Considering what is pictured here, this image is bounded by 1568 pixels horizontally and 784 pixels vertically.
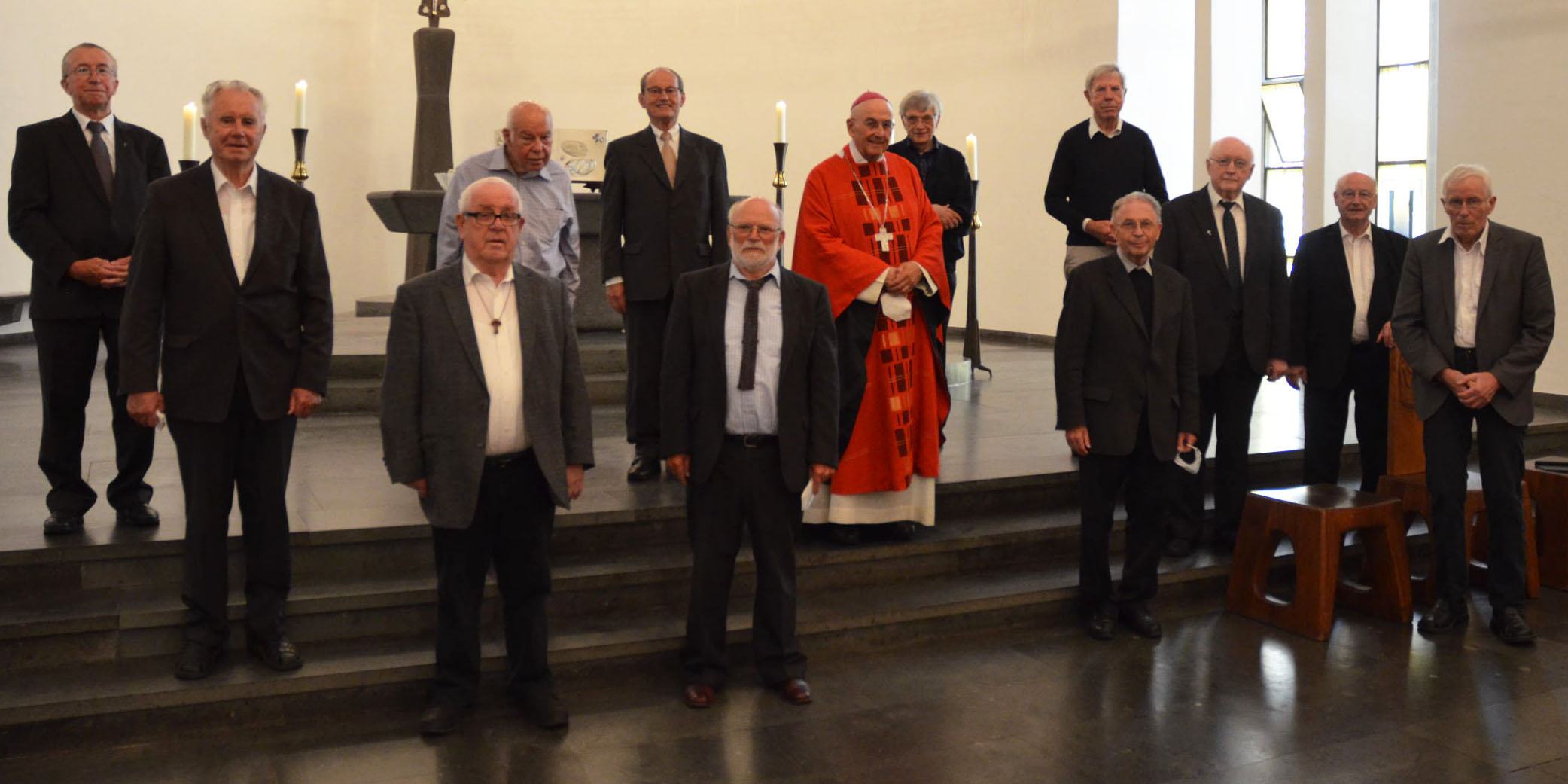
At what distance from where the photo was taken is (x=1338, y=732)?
3.67 metres

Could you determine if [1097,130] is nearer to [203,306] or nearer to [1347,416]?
[1347,416]

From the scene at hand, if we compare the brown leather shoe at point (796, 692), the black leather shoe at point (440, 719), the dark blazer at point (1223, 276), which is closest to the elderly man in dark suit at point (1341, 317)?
the dark blazer at point (1223, 276)

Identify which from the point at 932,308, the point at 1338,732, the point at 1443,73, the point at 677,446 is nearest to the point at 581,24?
the point at 1443,73

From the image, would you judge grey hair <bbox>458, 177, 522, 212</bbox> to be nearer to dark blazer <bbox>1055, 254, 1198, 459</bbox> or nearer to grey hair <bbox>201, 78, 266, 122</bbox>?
grey hair <bbox>201, 78, 266, 122</bbox>

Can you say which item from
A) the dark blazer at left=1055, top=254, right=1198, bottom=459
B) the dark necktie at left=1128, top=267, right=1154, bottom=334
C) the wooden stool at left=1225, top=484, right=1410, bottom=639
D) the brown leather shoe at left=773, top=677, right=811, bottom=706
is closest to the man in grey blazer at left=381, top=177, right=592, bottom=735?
the brown leather shoe at left=773, top=677, right=811, bottom=706

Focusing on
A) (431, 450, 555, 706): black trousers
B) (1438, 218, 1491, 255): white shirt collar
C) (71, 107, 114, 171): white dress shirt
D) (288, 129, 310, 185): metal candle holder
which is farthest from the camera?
(288, 129, 310, 185): metal candle holder

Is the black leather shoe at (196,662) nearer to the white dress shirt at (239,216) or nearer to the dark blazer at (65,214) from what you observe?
the white dress shirt at (239,216)

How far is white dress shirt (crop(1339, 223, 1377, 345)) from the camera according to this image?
5.30 metres

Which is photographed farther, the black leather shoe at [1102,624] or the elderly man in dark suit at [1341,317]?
the elderly man in dark suit at [1341,317]

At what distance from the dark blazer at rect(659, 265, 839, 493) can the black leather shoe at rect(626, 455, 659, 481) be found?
1.34m

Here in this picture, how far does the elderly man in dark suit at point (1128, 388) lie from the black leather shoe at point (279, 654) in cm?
243

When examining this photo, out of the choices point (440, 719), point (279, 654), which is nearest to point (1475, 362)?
point (440, 719)

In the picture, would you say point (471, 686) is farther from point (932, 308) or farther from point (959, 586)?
point (932, 308)

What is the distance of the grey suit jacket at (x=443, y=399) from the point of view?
337 centimetres
